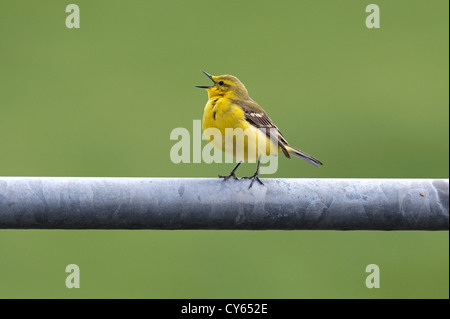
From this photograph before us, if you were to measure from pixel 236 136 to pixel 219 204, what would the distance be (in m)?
1.77

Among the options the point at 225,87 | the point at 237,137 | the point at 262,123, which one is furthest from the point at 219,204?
the point at 225,87

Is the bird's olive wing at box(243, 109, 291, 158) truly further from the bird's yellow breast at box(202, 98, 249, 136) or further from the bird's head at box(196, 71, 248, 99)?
the bird's head at box(196, 71, 248, 99)

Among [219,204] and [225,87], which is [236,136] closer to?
[225,87]

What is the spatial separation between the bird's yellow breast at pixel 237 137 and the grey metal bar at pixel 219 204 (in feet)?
5.49

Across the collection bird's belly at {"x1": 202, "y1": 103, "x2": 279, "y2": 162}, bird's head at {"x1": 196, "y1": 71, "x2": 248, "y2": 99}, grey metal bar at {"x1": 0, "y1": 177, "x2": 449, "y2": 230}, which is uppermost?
bird's head at {"x1": 196, "y1": 71, "x2": 248, "y2": 99}

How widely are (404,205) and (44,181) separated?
0.95 metres

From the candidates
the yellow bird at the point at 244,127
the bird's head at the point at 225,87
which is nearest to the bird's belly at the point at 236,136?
the yellow bird at the point at 244,127

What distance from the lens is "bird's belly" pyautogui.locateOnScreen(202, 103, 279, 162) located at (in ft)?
11.5

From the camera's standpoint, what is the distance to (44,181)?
1669mm

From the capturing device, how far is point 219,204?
1.76m

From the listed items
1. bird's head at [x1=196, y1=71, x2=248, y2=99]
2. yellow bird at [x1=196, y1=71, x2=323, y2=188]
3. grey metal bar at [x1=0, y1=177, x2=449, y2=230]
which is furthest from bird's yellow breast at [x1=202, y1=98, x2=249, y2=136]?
grey metal bar at [x1=0, y1=177, x2=449, y2=230]

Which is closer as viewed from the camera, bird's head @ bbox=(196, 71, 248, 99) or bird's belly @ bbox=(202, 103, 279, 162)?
bird's belly @ bbox=(202, 103, 279, 162)

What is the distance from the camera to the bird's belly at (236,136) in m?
3.52

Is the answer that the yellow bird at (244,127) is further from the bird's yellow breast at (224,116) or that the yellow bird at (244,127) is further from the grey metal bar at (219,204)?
the grey metal bar at (219,204)
